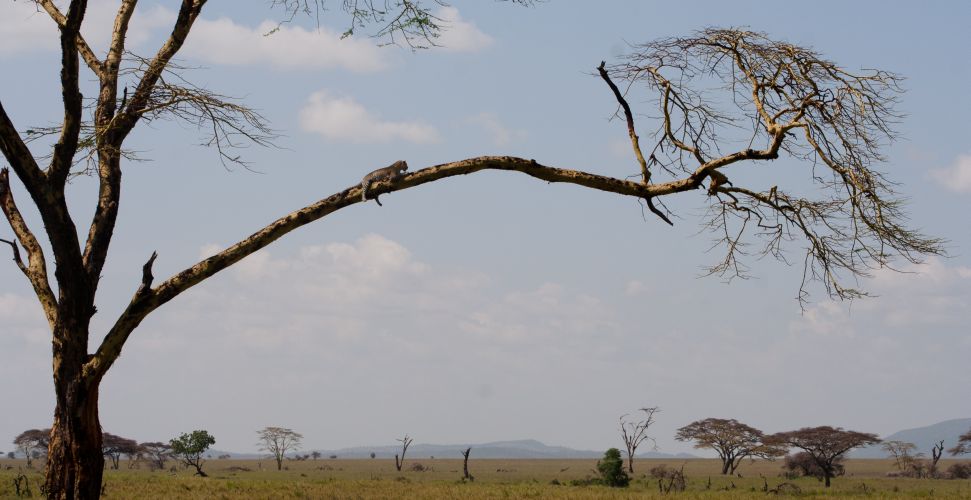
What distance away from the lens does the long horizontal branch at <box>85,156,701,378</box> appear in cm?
915

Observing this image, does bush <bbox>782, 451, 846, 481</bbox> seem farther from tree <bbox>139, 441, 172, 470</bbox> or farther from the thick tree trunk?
the thick tree trunk

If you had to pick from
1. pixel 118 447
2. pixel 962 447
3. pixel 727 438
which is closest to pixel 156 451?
pixel 118 447

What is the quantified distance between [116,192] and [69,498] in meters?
3.12

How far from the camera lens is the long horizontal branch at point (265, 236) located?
9.15 meters

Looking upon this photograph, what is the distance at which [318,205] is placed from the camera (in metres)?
9.21

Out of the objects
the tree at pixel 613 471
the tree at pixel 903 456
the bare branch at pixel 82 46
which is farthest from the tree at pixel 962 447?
the bare branch at pixel 82 46

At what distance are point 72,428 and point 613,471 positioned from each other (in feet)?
103

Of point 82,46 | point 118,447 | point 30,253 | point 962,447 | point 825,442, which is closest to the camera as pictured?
point 30,253

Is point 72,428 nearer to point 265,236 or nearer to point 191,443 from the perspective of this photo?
point 265,236

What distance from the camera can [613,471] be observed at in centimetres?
3853

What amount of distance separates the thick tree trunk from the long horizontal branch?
6.5 inches

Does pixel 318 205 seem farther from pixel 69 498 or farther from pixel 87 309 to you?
pixel 69 498

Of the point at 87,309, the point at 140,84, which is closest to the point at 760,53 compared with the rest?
the point at 140,84

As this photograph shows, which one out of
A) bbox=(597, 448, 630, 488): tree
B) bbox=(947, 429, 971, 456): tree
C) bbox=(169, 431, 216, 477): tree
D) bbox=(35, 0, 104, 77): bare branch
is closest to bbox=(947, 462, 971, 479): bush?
bbox=(947, 429, 971, 456): tree
